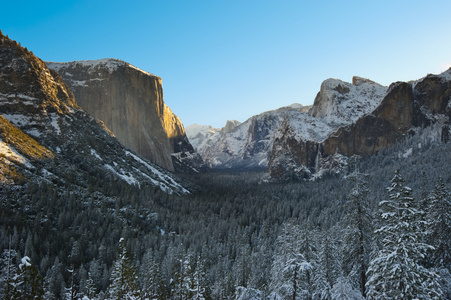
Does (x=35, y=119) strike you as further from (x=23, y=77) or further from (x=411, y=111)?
(x=411, y=111)

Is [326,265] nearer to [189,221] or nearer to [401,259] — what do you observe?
[401,259]

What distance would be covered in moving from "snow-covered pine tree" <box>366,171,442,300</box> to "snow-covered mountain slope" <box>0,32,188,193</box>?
98.9 metres

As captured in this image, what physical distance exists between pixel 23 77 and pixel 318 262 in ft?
471

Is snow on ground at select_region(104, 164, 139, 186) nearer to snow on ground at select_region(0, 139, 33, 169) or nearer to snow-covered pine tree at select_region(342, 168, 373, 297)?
snow on ground at select_region(0, 139, 33, 169)

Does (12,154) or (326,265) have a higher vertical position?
(12,154)

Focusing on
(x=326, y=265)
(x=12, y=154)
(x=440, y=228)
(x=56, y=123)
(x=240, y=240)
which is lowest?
(x=240, y=240)

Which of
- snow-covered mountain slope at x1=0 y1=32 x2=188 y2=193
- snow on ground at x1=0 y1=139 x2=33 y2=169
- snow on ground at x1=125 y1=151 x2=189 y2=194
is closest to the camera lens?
snow on ground at x1=0 y1=139 x2=33 y2=169

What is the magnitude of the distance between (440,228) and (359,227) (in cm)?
Result: 1274

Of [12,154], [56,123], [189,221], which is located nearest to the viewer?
[12,154]

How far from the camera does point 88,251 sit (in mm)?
75312

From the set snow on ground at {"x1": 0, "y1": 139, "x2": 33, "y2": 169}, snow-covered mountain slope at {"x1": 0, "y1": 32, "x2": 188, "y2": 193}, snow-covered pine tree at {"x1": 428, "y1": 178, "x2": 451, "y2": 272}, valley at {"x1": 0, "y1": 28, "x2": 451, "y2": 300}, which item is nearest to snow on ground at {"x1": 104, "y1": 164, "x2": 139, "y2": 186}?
snow-covered mountain slope at {"x1": 0, "y1": 32, "x2": 188, "y2": 193}

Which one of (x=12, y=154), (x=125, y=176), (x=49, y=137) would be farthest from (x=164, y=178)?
(x=12, y=154)

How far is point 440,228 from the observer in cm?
2927

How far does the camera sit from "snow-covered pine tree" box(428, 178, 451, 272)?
94.8ft
